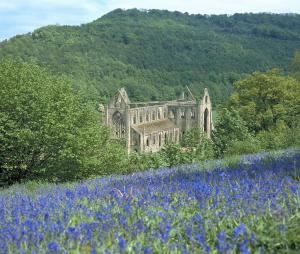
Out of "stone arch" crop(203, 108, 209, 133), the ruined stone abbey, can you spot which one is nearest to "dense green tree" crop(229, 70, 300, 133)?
the ruined stone abbey

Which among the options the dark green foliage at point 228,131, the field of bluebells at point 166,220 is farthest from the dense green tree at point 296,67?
the field of bluebells at point 166,220

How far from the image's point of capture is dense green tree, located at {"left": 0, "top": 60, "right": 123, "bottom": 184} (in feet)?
79.2

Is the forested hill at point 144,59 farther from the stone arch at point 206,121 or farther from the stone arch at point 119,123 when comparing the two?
the stone arch at point 119,123

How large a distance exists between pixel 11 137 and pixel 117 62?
135106mm

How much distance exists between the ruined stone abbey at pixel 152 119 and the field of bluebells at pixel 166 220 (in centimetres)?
5982

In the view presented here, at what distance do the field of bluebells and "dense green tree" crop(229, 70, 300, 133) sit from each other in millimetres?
38054

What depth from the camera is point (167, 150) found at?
28.2m

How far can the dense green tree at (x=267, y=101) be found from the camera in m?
45.2

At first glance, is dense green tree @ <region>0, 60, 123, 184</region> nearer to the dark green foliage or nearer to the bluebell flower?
the dark green foliage

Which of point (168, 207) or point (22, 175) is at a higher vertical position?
→ point (168, 207)

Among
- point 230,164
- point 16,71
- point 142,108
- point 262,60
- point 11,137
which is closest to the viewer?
point 230,164

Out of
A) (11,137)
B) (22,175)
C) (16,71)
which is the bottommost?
(22,175)

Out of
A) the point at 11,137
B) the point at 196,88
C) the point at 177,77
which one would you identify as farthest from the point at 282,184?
the point at 177,77

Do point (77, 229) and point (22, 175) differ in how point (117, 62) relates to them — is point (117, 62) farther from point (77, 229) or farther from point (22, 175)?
point (77, 229)
